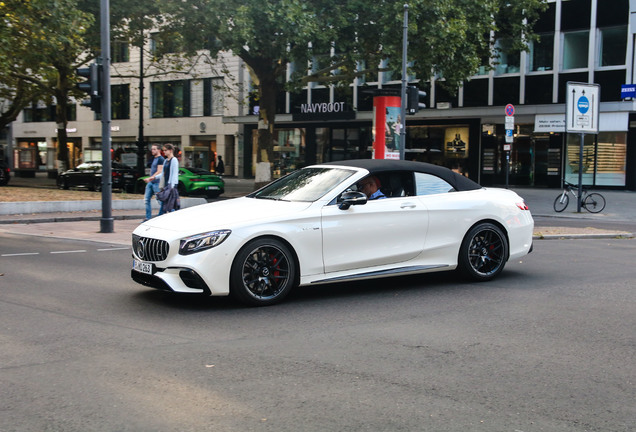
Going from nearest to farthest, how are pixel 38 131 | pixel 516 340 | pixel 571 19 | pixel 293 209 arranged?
1. pixel 516 340
2. pixel 293 209
3. pixel 571 19
4. pixel 38 131

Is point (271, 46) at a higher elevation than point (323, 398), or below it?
higher

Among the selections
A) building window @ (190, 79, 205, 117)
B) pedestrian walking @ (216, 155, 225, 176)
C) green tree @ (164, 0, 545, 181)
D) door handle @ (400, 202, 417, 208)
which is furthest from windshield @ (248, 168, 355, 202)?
building window @ (190, 79, 205, 117)

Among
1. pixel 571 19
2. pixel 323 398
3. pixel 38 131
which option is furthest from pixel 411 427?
pixel 38 131

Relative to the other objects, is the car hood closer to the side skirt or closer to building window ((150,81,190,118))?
the side skirt

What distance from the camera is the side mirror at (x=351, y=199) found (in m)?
7.55

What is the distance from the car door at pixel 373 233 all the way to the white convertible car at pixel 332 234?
11 millimetres

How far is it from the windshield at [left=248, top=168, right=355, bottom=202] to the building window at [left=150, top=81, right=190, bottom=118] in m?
44.0

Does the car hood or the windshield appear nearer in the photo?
the car hood

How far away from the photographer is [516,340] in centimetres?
592

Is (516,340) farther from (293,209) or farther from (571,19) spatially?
(571,19)

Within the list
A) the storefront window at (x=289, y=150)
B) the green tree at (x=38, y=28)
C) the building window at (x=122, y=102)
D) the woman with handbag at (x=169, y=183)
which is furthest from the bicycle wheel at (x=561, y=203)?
the building window at (x=122, y=102)

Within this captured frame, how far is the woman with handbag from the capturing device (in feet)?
47.6

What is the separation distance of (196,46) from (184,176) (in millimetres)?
4988

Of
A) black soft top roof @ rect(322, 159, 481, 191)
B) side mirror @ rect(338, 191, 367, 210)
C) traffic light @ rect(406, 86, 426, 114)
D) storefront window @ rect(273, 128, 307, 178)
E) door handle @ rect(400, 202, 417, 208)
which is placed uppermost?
traffic light @ rect(406, 86, 426, 114)
